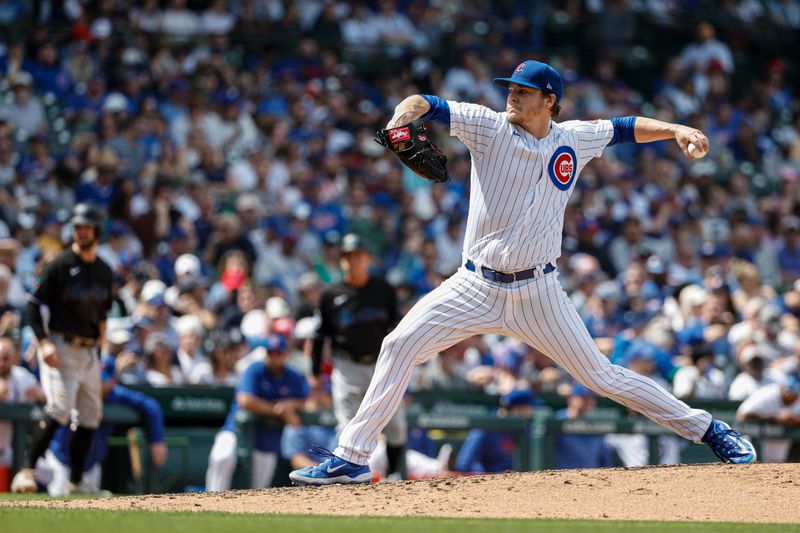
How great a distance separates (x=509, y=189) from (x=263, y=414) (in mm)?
4119

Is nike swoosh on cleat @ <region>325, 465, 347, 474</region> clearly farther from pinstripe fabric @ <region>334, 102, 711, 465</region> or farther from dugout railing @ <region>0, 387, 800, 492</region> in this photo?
dugout railing @ <region>0, 387, 800, 492</region>

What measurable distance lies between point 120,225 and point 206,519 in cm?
753

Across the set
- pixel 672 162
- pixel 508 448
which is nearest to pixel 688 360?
pixel 508 448

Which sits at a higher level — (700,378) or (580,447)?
(700,378)

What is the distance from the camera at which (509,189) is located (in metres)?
5.97

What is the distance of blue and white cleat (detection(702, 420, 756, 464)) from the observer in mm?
6398

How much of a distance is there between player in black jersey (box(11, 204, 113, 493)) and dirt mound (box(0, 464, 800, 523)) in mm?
1688

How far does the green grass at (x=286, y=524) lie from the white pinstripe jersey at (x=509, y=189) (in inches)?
50.4

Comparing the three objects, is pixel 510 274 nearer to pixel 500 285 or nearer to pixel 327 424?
pixel 500 285

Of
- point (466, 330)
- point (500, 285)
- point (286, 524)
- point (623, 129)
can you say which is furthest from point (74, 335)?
point (623, 129)

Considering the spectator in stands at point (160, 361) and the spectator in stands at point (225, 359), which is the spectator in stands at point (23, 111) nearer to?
the spectator in stands at point (225, 359)

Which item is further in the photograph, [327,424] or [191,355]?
[191,355]

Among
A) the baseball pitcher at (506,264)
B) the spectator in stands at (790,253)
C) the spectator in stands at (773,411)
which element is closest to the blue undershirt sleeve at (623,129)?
the baseball pitcher at (506,264)

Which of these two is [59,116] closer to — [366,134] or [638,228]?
[366,134]
